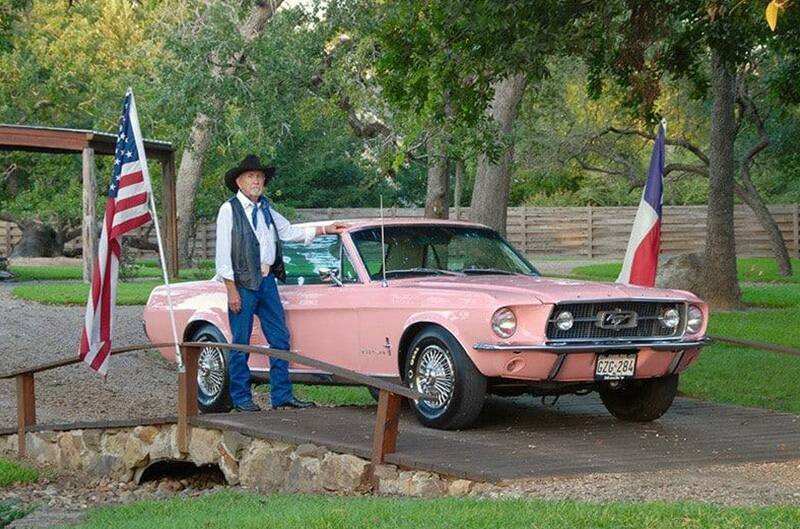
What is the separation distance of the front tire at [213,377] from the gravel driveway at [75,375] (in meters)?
2.74

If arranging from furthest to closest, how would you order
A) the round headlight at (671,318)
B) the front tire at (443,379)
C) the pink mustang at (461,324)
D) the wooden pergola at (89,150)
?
the wooden pergola at (89,150), the round headlight at (671,318), the front tire at (443,379), the pink mustang at (461,324)

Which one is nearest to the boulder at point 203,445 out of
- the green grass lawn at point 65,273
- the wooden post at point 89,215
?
the wooden post at point 89,215

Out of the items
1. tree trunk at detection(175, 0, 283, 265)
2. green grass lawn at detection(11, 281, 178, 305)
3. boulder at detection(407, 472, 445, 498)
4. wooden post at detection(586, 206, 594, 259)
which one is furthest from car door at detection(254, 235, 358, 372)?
wooden post at detection(586, 206, 594, 259)

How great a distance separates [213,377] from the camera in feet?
43.0

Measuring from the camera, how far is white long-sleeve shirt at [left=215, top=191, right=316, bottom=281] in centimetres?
1218

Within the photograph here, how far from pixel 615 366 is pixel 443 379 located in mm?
1234

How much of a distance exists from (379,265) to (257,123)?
1706cm

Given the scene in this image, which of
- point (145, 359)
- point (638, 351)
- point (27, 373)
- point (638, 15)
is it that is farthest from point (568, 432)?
point (145, 359)

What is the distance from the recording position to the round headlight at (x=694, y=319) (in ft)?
37.7

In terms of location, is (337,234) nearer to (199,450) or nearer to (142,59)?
(199,450)

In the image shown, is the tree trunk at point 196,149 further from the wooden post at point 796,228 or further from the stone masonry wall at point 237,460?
the wooden post at point 796,228

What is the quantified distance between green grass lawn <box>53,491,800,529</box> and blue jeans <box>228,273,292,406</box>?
2.81 meters

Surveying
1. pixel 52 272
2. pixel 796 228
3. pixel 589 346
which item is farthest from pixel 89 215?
pixel 796 228

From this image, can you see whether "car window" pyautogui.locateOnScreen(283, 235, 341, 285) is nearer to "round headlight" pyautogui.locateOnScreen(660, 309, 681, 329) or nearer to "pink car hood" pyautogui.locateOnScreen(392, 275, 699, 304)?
"pink car hood" pyautogui.locateOnScreen(392, 275, 699, 304)
